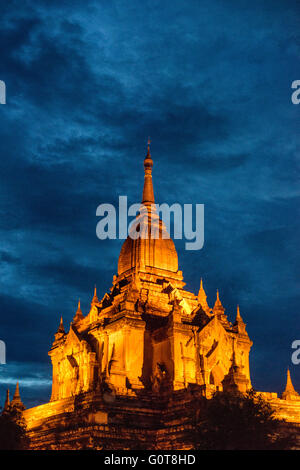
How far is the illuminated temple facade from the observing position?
161 feet

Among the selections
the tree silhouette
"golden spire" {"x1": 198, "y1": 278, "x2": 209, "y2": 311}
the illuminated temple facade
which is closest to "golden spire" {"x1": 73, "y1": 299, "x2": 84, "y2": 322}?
the illuminated temple facade

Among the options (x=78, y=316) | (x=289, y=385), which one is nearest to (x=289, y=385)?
(x=289, y=385)

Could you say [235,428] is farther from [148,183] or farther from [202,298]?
[148,183]

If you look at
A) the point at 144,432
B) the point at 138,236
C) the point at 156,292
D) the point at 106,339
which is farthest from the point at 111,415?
the point at 138,236

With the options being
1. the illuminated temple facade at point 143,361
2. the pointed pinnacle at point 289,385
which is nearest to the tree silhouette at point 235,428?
the illuminated temple facade at point 143,361

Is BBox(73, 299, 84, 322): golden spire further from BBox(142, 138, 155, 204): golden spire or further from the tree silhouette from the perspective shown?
the tree silhouette

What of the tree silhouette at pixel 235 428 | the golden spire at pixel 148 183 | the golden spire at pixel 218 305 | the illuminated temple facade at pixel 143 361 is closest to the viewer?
the tree silhouette at pixel 235 428

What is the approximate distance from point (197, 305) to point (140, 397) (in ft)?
49.5

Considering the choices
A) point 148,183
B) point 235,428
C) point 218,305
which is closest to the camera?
point 235,428

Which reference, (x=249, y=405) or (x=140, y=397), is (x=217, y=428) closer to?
(x=249, y=405)

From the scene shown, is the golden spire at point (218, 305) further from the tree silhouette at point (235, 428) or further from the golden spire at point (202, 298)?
the tree silhouette at point (235, 428)

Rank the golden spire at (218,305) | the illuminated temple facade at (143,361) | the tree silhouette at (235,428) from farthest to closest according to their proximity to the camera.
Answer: the golden spire at (218,305), the illuminated temple facade at (143,361), the tree silhouette at (235,428)

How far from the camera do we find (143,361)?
59.6 metres

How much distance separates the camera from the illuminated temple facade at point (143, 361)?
1937 inches
